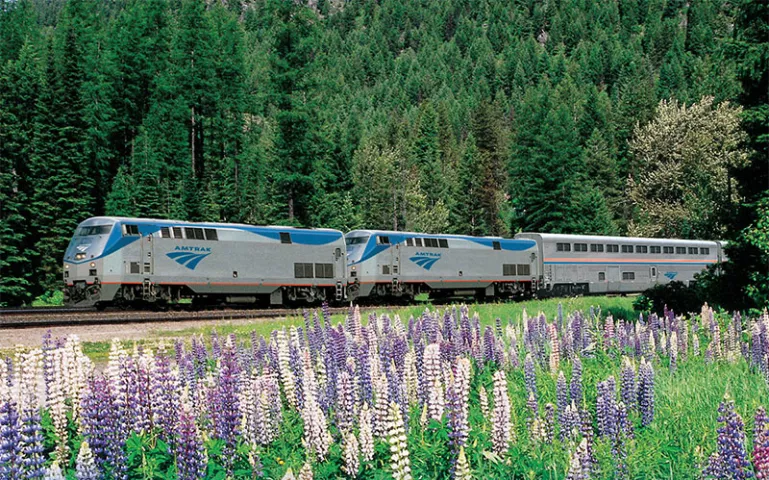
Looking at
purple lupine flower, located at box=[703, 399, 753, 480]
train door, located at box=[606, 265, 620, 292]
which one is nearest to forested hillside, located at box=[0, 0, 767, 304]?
train door, located at box=[606, 265, 620, 292]

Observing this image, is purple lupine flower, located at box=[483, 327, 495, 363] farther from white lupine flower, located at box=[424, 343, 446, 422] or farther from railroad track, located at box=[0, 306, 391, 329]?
railroad track, located at box=[0, 306, 391, 329]

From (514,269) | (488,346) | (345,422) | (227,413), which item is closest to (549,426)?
(345,422)

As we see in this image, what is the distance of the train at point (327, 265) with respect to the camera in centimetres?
3128

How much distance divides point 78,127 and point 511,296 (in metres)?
33.7

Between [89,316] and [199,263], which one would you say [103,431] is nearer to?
[89,316]

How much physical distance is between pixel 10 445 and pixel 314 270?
33.1 meters

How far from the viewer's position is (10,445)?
5125 mm

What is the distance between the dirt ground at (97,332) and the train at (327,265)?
22.4 ft

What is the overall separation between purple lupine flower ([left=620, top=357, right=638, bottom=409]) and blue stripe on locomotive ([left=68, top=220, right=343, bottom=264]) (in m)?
25.7

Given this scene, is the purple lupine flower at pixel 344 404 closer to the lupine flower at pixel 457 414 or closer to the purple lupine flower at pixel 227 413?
the purple lupine flower at pixel 227 413

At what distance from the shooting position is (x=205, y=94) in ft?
236

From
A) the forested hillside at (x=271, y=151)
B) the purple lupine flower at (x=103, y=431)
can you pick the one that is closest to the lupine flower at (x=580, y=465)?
the purple lupine flower at (x=103, y=431)

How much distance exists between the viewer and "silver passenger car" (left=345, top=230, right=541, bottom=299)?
39.9 m

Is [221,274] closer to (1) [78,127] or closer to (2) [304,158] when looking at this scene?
(2) [304,158]
